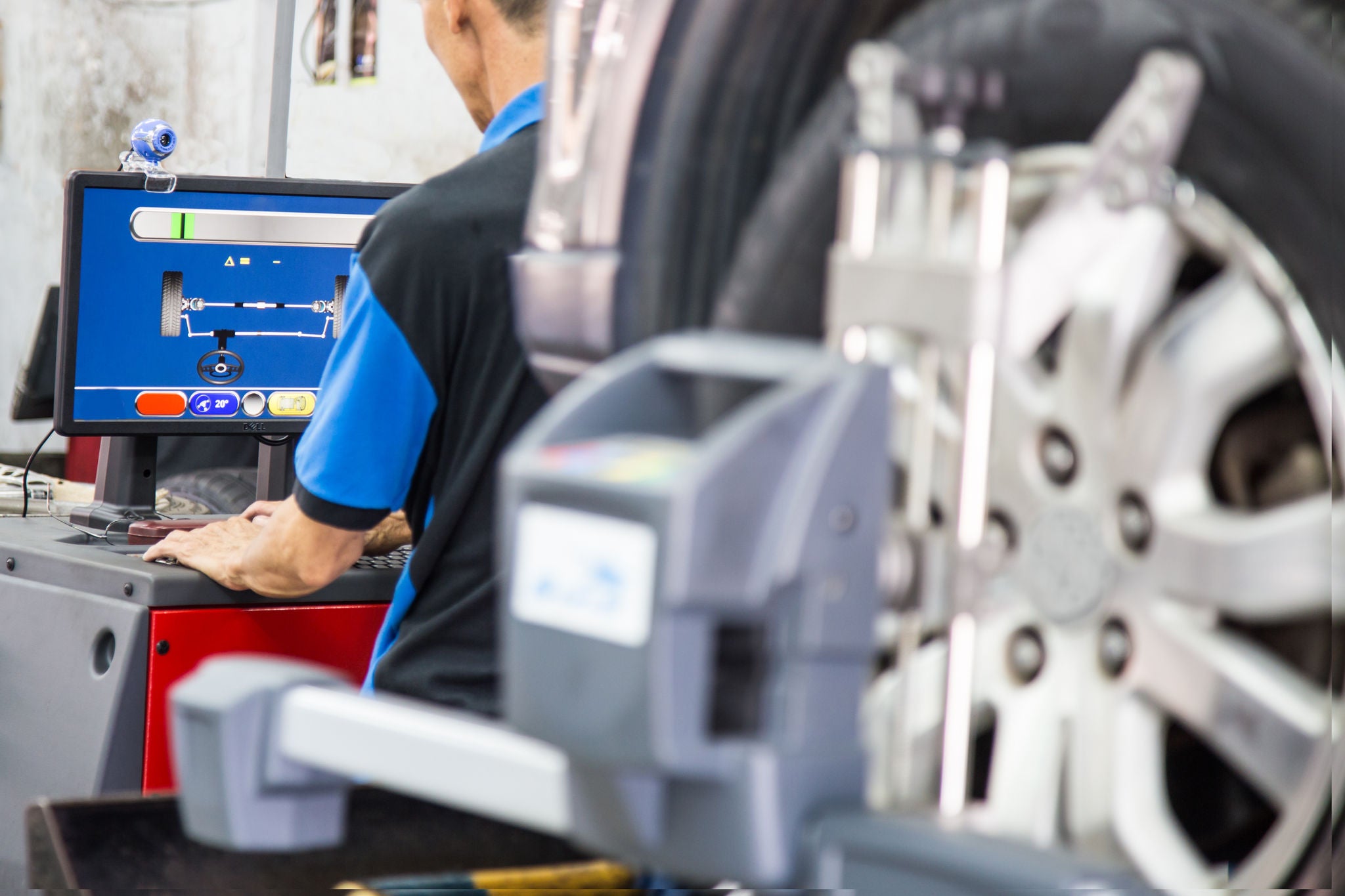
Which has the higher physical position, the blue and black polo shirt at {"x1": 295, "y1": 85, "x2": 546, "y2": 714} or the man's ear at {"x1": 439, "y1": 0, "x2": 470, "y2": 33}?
the man's ear at {"x1": 439, "y1": 0, "x2": 470, "y2": 33}

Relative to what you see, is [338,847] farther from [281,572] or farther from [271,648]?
[271,648]

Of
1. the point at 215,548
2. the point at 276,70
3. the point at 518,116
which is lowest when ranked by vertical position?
the point at 215,548

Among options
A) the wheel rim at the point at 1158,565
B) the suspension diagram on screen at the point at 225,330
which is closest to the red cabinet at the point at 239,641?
the suspension diagram on screen at the point at 225,330

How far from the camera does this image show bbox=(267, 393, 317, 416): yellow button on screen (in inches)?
96.3

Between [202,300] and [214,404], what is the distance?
156mm

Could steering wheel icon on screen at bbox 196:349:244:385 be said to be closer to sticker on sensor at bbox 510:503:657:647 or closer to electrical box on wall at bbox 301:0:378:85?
sticker on sensor at bbox 510:503:657:647

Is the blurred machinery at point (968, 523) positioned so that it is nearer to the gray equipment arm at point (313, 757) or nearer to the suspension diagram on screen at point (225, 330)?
the gray equipment arm at point (313, 757)

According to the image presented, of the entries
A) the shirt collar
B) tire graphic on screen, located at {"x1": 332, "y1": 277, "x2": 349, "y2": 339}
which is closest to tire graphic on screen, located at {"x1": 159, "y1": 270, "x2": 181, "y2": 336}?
tire graphic on screen, located at {"x1": 332, "y1": 277, "x2": 349, "y2": 339}

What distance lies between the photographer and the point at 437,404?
168 cm

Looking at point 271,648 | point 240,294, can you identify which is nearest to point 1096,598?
point 271,648

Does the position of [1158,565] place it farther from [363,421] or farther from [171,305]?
[171,305]

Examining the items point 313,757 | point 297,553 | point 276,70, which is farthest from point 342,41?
point 313,757

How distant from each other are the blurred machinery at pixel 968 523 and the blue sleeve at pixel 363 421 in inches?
30.0

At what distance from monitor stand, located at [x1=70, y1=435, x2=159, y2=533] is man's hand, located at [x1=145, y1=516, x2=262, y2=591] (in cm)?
29
